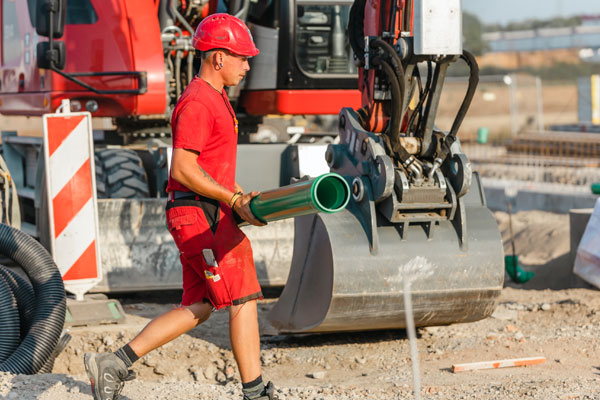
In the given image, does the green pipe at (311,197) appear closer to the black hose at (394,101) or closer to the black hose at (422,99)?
the black hose at (394,101)

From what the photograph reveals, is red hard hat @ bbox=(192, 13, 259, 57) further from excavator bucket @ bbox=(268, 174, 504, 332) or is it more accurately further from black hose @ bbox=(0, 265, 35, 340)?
black hose @ bbox=(0, 265, 35, 340)

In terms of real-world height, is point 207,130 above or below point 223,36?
below

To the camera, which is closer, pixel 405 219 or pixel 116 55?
pixel 405 219

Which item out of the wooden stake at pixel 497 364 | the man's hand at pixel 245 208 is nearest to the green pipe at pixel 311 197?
the man's hand at pixel 245 208

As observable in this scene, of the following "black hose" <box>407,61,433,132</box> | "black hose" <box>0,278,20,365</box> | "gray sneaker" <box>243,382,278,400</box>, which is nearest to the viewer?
"gray sneaker" <box>243,382,278,400</box>

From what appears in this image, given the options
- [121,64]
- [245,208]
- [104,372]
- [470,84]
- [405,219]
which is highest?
[121,64]

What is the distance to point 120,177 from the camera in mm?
7883

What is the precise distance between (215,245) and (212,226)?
91 mm

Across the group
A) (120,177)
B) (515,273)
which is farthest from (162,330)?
(515,273)

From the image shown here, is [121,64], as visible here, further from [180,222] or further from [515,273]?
[515,273]

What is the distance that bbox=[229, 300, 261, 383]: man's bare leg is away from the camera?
4406 mm

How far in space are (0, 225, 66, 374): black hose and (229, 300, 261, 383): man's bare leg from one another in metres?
1.63

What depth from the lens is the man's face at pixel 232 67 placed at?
450 centimetres

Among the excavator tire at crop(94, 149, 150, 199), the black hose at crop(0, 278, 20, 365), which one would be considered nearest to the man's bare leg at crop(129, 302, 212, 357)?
the black hose at crop(0, 278, 20, 365)
